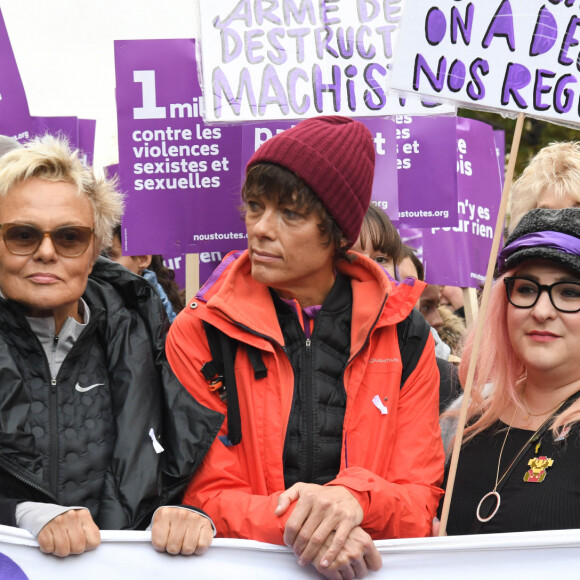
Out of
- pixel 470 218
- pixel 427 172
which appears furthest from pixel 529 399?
pixel 470 218

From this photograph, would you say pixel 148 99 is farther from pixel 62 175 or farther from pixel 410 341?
pixel 410 341

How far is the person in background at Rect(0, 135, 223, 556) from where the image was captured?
252 cm

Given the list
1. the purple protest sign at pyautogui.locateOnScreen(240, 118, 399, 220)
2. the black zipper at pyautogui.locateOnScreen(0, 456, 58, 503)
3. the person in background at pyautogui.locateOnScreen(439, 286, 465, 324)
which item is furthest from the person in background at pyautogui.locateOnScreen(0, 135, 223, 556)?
the person in background at pyautogui.locateOnScreen(439, 286, 465, 324)

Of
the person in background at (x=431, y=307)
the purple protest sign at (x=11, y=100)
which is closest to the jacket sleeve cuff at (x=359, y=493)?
the person in background at (x=431, y=307)

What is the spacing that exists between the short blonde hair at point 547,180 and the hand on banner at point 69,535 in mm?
2366

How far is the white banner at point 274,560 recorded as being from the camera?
92.4 inches

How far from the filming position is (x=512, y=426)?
2957mm

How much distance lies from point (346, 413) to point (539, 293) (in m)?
0.71

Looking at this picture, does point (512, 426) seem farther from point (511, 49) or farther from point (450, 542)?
point (511, 49)

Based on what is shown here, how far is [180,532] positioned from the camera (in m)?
2.42

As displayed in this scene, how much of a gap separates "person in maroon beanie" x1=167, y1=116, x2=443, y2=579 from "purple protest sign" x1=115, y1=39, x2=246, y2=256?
6.21 feet

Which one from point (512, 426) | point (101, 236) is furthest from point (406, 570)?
point (101, 236)

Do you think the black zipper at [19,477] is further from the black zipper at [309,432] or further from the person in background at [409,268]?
the person in background at [409,268]

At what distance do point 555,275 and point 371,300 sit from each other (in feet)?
1.85
